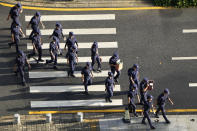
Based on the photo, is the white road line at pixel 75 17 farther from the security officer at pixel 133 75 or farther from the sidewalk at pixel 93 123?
the sidewalk at pixel 93 123

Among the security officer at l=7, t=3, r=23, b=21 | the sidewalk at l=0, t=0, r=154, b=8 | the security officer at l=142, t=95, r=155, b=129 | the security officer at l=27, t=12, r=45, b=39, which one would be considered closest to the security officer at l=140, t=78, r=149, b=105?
the security officer at l=142, t=95, r=155, b=129

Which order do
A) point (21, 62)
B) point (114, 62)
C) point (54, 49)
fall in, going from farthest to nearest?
point (54, 49)
point (114, 62)
point (21, 62)

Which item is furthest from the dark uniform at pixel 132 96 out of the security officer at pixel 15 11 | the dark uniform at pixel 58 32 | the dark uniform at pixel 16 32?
the security officer at pixel 15 11

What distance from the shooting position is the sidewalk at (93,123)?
33156 millimetres

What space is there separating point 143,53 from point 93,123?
5.75 meters

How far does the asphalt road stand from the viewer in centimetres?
3459

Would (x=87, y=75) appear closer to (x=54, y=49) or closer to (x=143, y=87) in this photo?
(x=54, y=49)

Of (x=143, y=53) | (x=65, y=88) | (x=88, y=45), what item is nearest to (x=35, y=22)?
(x=88, y=45)

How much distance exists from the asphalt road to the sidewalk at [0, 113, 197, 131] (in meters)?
0.81

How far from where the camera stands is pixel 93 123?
33.4 m

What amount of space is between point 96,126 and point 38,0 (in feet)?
32.4

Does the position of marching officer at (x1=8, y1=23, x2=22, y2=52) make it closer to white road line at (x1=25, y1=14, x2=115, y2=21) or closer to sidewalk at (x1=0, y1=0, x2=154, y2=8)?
white road line at (x1=25, y1=14, x2=115, y2=21)

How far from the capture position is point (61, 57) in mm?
36344

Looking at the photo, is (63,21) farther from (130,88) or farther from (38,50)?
(130,88)
